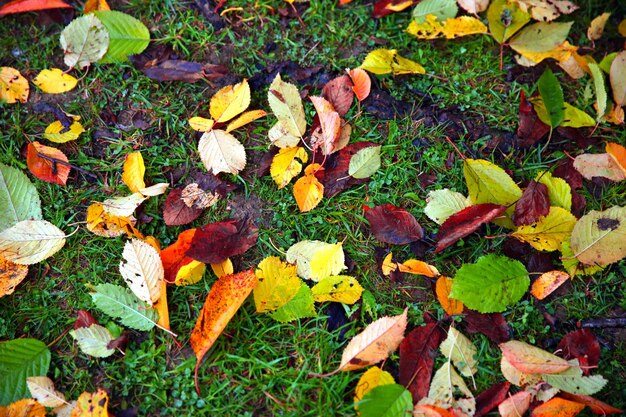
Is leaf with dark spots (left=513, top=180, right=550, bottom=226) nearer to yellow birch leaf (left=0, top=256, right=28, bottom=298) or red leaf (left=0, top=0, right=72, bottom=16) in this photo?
yellow birch leaf (left=0, top=256, right=28, bottom=298)

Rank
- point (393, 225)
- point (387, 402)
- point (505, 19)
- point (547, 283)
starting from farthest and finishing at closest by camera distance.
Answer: point (505, 19) < point (393, 225) < point (547, 283) < point (387, 402)

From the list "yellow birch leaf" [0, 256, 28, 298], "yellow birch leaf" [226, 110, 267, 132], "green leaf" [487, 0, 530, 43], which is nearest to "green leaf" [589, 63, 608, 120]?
"green leaf" [487, 0, 530, 43]

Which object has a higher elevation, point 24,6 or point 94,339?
point 24,6

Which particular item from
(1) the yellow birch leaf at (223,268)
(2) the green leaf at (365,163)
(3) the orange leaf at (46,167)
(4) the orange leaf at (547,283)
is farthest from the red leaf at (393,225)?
(3) the orange leaf at (46,167)

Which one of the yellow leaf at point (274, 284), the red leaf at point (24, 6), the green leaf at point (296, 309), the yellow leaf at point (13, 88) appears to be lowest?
the green leaf at point (296, 309)

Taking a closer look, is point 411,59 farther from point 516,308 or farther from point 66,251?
A: point 66,251

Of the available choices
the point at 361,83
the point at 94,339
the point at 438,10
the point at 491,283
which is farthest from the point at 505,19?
the point at 94,339

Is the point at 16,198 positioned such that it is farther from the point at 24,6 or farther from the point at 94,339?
the point at 24,6

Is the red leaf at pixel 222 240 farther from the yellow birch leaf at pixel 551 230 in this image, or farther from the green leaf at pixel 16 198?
the yellow birch leaf at pixel 551 230
